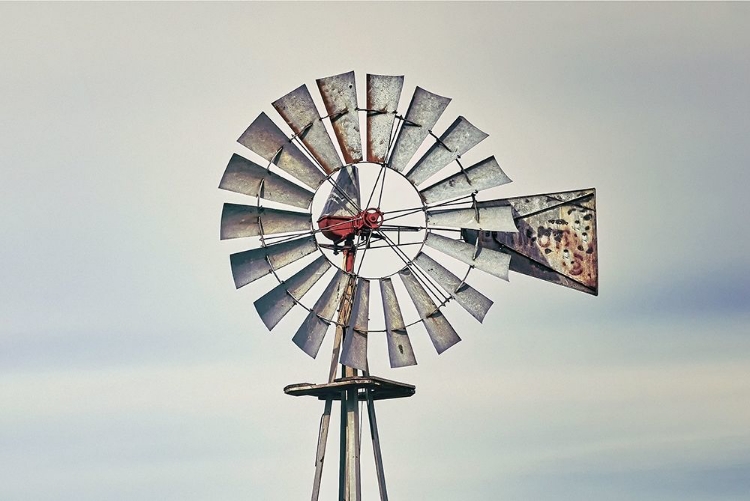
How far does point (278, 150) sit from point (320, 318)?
248cm

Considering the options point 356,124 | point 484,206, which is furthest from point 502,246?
point 356,124

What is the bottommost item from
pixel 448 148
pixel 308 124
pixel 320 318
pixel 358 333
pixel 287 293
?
pixel 358 333

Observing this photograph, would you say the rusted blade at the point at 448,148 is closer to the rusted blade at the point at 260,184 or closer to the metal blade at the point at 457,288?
the metal blade at the point at 457,288

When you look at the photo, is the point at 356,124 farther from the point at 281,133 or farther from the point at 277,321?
the point at 277,321

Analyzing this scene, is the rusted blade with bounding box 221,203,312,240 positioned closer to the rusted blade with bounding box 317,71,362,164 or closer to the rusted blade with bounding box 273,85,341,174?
the rusted blade with bounding box 273,85,341,174

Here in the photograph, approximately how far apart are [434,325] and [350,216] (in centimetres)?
204

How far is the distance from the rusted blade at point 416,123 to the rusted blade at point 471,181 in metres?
→ 0.68

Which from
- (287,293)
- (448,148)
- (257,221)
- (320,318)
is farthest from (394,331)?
(448,148)

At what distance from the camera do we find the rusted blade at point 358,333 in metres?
26.2

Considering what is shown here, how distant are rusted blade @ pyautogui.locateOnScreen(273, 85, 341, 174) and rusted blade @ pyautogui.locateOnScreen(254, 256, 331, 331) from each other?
4.62ft

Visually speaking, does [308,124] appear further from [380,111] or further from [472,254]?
[472,254]

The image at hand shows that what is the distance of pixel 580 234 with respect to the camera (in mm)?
28219

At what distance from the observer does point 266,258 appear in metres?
26.5

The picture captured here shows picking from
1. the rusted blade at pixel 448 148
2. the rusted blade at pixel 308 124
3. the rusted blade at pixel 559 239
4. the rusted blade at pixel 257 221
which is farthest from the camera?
the rusted blade at pixel 559 239
